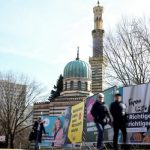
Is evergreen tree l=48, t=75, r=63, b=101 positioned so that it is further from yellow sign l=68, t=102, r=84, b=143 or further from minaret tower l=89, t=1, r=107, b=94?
yellow sign l=68, t=102, r=84, b=143

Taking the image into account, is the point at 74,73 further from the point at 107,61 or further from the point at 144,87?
the point at 144,87

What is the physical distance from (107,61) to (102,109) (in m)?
28.3

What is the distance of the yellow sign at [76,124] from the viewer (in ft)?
72.8

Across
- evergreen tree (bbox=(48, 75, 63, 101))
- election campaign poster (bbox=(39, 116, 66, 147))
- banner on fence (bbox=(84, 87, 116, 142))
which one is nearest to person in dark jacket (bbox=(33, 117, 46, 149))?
banner on fence (bbox=(84, 87, 116, 142))

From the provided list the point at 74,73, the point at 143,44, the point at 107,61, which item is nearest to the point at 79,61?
the point at 74,73

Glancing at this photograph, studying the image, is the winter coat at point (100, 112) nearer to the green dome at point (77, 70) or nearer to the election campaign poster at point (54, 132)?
the election campaign poster at point (54, 132)

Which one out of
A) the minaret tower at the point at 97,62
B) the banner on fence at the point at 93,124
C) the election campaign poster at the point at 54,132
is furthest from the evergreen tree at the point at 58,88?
the banner on fence at the point at 93,124

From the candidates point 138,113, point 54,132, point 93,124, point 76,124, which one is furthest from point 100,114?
point 54,132

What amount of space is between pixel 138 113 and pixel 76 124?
24.1ft

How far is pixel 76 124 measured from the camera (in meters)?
23.2

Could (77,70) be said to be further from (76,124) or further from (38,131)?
(38,131)

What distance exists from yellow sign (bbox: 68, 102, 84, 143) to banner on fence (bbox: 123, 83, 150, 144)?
5531mm

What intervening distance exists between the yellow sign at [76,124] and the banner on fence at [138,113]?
18.1ft

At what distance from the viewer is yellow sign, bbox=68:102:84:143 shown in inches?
874
